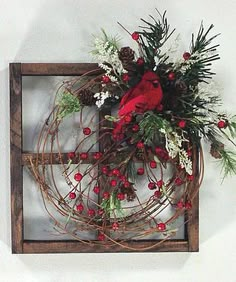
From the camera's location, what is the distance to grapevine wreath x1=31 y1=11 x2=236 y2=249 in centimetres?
129

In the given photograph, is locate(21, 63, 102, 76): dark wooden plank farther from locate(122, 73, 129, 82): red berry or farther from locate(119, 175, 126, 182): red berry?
locate(119, 175, 126, 182): red berry

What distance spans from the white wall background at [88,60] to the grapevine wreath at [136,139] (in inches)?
1.5

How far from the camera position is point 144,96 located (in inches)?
49.9

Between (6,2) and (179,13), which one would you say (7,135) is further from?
(179,13)

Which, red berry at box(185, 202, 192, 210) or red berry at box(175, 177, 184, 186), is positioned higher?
red berry at box(175, 177, 184, 186)

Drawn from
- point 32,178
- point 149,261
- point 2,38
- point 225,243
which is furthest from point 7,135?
point 225,243

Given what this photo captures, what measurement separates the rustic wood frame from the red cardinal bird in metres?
0.14

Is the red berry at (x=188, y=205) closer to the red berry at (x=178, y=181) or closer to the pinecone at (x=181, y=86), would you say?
the red berry at (x=178, y=181)

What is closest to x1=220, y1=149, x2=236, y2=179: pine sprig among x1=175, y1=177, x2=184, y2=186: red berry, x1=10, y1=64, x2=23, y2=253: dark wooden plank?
x1=175, y1=177, x2=184, y2=186: red berry

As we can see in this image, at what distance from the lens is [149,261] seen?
4.73 feet

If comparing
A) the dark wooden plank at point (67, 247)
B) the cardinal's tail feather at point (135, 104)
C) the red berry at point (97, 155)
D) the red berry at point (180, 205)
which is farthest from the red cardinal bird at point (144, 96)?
the dark wooden plank at point (67, 247)

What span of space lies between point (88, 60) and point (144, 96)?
209mm

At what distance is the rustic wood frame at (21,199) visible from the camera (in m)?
1.37

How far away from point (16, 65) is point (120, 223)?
0.43 meters
